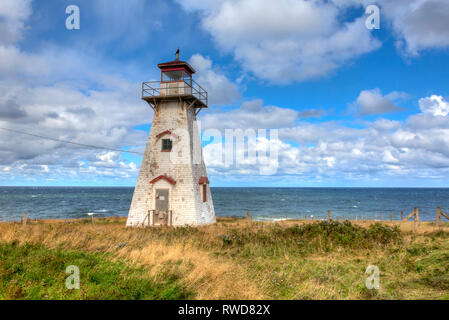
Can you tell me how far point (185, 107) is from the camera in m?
21.5

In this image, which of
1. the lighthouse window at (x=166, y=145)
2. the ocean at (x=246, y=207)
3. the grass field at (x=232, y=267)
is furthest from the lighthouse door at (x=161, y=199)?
the ocean at (x=246, y=207)

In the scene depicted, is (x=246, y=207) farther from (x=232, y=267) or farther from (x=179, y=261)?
(x=232, y=267)

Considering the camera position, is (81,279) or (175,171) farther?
(175,171)

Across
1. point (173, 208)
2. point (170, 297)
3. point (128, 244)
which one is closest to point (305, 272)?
point (170, 297)

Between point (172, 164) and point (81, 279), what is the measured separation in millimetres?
13646

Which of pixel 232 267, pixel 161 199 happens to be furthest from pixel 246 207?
pixel 232 267

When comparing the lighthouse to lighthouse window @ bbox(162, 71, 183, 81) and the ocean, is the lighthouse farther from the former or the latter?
the ocean

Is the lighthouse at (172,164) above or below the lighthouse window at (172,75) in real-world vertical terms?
below

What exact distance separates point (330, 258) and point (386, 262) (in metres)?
1.86

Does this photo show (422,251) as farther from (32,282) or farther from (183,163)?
(183,163)

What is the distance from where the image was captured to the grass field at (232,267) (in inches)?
271

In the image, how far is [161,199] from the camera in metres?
20.5

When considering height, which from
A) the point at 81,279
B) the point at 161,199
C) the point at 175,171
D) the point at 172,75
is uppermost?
the point at 172,75

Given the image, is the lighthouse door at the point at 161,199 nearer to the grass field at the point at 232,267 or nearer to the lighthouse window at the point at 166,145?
the lighthouse window at the point at 166,145
